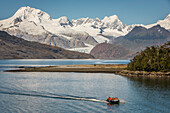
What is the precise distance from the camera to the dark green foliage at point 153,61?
5320 inches

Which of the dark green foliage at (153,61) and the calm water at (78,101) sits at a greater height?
the dark green foliage at (153,61)

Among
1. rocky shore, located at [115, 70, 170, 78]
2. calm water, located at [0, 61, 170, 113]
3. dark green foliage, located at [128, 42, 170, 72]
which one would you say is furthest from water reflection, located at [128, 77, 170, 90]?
dark green foliage, located at [128, 42, 170, 72]

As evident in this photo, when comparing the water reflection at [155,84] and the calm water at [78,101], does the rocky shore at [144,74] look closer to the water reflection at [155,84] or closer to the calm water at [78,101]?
the water reflection at [155,84]

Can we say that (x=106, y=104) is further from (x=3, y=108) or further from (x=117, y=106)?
(x=3, y=108)

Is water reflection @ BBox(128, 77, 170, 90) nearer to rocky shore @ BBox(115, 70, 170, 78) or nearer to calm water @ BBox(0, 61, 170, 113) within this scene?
calm water @ BBox(0, 61, 170, 113)

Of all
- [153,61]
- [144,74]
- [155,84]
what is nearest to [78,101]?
[155,84]

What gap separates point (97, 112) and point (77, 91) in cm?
2607

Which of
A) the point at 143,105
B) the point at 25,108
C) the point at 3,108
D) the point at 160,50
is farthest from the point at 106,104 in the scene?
the point at 160,50

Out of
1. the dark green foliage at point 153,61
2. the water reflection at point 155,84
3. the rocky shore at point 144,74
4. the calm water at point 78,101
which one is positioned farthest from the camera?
the dark green foliage at point 153,61

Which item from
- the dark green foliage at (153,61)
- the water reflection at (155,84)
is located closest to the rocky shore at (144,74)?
the dark green foliage at (153,61)

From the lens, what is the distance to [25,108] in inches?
2410

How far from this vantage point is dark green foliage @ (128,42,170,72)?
443 feet

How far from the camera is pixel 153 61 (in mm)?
138625

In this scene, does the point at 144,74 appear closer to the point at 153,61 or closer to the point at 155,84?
the point at 153,61
